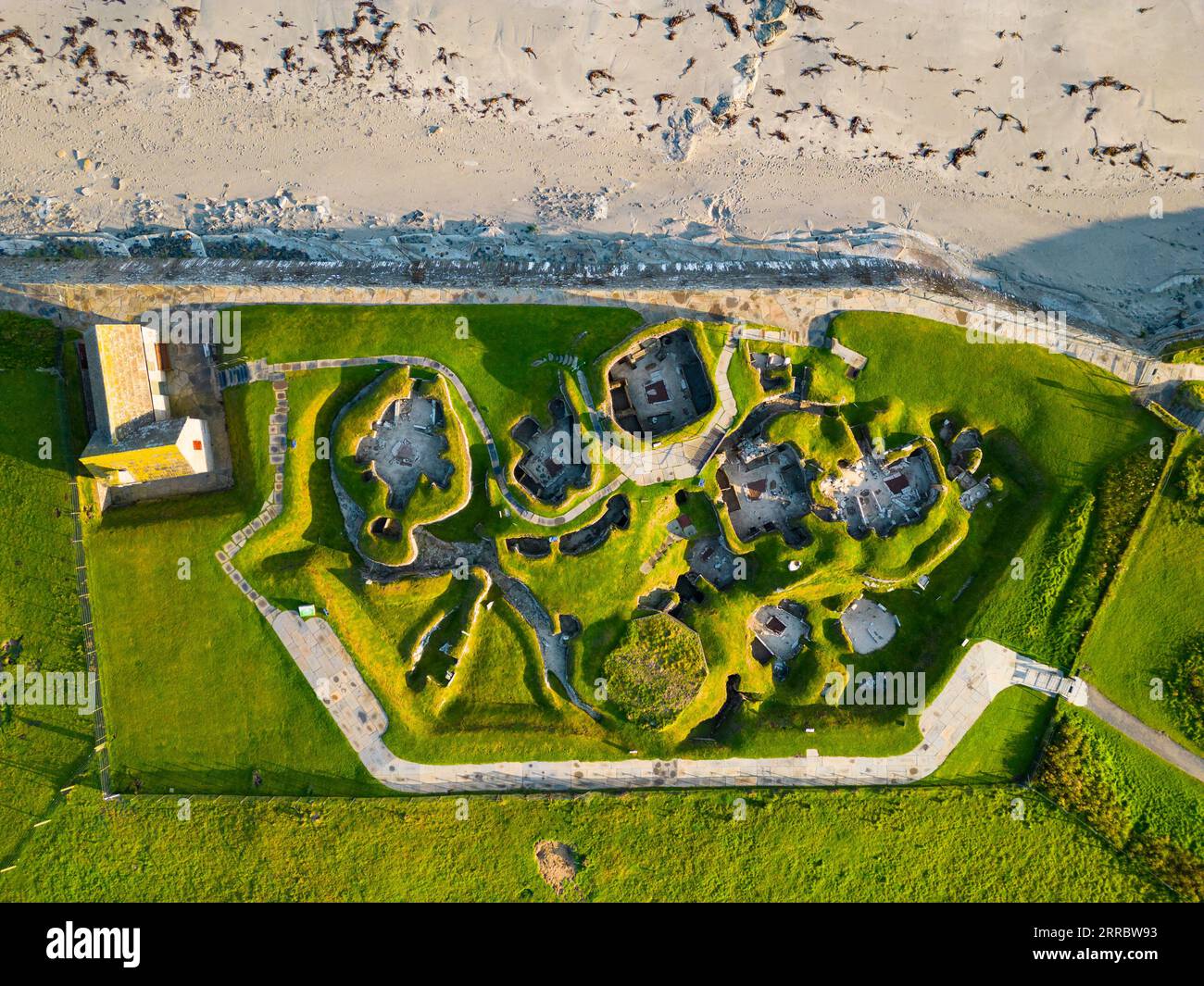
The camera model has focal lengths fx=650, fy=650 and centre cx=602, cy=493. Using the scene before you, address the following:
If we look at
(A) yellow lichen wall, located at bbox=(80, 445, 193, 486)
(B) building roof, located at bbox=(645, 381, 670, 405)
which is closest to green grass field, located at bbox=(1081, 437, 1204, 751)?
(B) building roof, located at bbox=(645, 381, 670, 405)

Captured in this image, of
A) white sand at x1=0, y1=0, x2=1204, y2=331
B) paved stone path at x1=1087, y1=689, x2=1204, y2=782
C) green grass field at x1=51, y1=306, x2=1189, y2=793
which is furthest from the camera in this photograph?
white sand at x1=0, y1=0, x2=1204, y2=331

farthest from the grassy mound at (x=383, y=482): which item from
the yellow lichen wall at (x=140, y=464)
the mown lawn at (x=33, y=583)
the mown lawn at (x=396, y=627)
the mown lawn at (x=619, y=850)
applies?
the mown lawn at (x=33, y=583)

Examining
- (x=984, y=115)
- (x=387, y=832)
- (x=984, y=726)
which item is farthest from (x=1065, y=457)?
(x=387, y=832)

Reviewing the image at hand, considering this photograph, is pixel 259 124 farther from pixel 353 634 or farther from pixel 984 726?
pixel 984 726

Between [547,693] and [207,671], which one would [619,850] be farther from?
[207,671]

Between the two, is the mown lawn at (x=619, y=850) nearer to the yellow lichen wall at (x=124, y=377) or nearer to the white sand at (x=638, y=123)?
the yellow lichen wall at (x=124, y=377)

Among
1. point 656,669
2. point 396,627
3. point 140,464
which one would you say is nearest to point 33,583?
point 140,464

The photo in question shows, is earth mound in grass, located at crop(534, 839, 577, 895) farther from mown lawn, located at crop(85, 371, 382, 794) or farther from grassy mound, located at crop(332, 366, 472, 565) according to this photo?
grassy mound, located at crop(332, 366, 472, 565)
